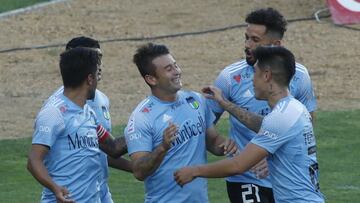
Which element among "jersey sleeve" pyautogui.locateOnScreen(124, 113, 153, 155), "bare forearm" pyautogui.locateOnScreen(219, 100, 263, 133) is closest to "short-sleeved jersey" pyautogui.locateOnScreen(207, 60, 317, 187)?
"bare forearm" pyautogui.locateOnScreen(219, 100, 263, 133)

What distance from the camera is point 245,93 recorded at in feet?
31.3

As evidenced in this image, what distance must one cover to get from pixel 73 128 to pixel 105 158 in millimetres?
582

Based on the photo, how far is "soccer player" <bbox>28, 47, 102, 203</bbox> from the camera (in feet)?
28.0

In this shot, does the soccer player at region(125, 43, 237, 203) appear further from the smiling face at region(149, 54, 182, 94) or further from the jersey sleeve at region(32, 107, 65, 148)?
the jersey sleeve at region(32, 107, 65, 148)

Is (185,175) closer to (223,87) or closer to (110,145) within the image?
(110,145)

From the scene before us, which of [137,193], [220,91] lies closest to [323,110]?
[137,193]

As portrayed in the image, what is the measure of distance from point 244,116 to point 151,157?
0.99 m

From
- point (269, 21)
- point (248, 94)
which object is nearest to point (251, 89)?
point (248, 94)

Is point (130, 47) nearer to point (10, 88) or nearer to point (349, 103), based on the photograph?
point (10, 88)

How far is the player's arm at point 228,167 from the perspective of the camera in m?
8.09

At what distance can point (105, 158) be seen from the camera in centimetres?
918

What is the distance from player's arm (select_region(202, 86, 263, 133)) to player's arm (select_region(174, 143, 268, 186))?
0.86 m

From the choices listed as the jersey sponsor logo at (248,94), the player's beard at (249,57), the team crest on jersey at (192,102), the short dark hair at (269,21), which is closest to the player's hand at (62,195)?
the team crest on jersey at (192,102)

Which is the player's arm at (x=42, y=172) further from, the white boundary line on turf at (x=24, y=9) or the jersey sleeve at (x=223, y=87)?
the white boundary line on turf at (x=24, y=9)
